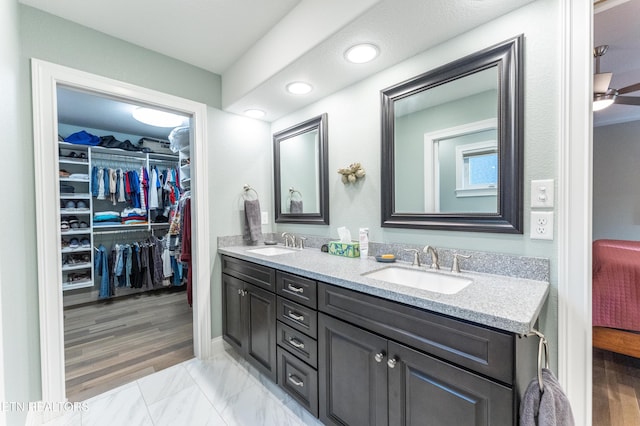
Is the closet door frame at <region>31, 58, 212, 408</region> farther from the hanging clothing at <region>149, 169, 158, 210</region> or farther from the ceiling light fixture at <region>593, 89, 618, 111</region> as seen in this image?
the ceiling light fixture at <region>593, 89, 618, 111</region>

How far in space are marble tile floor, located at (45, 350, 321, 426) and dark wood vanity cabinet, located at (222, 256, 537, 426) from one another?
0.14 m

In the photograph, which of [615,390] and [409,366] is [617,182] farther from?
[409,366]

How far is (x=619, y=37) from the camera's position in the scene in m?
1.86

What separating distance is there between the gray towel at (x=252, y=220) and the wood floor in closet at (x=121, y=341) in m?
1.12

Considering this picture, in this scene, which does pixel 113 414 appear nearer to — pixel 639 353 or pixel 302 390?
pixel 302 390

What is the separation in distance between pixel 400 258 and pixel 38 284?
2.12 metres

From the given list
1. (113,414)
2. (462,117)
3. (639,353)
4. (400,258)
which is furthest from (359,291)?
(639,353)

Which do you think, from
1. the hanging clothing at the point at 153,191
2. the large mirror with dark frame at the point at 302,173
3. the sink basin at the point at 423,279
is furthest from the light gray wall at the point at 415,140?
the hanging clothing at the point at 153,191

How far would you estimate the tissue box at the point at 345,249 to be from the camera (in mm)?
1794

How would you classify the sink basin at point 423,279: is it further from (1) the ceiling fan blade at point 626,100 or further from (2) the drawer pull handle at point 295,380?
(1) the ceiling fan blade at point 626,100

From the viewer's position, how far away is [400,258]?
1.64m

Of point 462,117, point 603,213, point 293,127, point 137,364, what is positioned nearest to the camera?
point 462,117

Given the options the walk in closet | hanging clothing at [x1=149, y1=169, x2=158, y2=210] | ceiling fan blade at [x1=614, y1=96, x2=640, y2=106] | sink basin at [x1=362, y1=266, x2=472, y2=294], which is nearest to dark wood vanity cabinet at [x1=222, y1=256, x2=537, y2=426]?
sink basin at [x1=362, y1=266, x2=472, y2=294]

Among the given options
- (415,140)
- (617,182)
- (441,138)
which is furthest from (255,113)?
(617,182)
